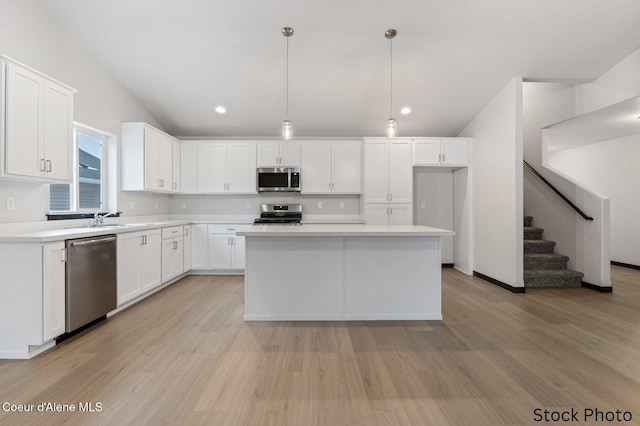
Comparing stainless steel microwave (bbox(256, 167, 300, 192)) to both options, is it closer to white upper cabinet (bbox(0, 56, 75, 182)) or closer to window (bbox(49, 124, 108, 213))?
window (bbox(49, 124, 108, 213))

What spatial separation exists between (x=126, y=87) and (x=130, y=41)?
98cm

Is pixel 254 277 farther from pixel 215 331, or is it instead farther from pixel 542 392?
pixel 542 392

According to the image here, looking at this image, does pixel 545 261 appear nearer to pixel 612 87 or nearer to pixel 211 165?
pixel 612 87

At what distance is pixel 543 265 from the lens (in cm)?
481

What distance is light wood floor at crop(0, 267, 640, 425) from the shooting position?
1.76 metres

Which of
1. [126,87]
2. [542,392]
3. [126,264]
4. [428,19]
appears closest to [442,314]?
[542,392]

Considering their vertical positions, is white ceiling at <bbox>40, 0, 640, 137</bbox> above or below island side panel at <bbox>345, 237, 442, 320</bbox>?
above

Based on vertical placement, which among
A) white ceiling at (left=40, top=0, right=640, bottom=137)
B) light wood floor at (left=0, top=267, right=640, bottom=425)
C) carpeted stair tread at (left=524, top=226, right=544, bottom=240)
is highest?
white ceiling at (left=40, top=0, right=640, bottom=137)

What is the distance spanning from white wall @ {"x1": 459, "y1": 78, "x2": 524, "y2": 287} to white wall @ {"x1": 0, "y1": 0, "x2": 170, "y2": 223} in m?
5.61

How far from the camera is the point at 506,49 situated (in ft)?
12.9

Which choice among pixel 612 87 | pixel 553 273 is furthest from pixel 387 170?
pixel 612 87

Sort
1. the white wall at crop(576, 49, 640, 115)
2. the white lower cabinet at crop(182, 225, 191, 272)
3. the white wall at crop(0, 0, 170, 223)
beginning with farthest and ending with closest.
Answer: the white lower cabinet at crop(182, 225, 191, 272) < the white wall at crop(576, 49, 640, 115) < the white wall at crop(0, 0, 170, 223)

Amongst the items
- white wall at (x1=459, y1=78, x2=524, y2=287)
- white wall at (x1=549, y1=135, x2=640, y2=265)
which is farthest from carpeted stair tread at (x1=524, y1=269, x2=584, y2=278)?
white wall at (x1=549, y1=135, x2=640, y2=265)

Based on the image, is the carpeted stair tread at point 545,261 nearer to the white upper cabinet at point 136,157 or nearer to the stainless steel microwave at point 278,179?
the stainless steel microwave at point 278,179
